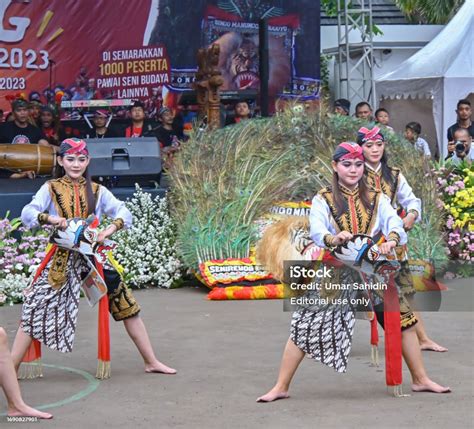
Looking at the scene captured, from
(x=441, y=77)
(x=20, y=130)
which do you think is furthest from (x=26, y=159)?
(x=441, y=77)

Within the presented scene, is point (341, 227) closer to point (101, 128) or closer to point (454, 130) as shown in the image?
point (454, 130)

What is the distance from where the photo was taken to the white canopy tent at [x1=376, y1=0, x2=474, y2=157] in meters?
17.2

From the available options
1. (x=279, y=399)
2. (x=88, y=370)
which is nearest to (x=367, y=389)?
(x=279, y=399)

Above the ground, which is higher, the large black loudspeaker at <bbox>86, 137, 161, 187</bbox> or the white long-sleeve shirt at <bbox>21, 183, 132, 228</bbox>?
the large black loudspeaker at <bbox>86, 137, 161, 187</bbox>

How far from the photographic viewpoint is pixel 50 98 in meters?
15.2

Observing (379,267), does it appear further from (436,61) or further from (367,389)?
(436,61)

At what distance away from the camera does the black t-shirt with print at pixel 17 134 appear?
1361cm

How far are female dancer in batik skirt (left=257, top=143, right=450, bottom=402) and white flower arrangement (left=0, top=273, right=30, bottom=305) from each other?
13.6ft

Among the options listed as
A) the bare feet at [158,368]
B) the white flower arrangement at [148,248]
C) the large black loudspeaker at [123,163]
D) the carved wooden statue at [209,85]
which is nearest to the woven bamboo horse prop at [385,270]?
the bare feet at [158,368]

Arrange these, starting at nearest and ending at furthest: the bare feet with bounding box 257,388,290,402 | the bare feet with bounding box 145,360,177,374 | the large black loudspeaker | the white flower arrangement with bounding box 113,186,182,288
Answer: the bare feet with bounding box 257,388,290,402 → the bare feet with bounding box 145,360,177,374 → the white flower arrangement with bounding box 113,186,182,288 → the large black loudspeaker

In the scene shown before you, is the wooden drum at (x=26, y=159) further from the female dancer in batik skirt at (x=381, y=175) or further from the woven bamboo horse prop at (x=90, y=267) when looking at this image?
the female dancer in batik skirt at (x=381, y=175)

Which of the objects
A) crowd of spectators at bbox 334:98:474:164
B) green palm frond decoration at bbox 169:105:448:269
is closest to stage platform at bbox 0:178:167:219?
green palm frond decoration at bbox 169:105:448:269

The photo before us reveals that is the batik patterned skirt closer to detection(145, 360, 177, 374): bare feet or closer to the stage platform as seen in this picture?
detection(145, 360, 177, 374): bare feet

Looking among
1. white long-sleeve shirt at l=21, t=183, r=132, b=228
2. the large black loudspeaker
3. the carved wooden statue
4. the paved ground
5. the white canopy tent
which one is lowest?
the paved ground
